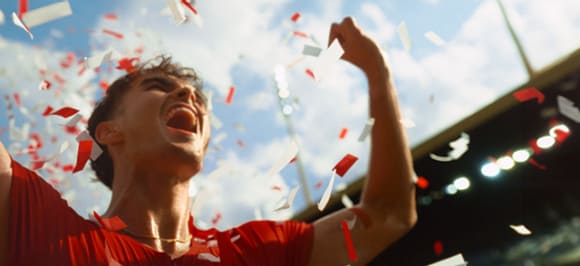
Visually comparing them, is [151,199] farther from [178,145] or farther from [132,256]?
[132,256]

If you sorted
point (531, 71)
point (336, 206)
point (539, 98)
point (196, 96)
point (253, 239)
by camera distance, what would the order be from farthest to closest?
point (336, 206)
point (539, 98)
point (531, 71)
point (196, 96)
point (253, 239)

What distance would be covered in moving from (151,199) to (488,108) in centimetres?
483

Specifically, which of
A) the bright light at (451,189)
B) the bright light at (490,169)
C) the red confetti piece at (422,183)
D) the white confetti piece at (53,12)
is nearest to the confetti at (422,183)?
the red confetti piece at (422,183)

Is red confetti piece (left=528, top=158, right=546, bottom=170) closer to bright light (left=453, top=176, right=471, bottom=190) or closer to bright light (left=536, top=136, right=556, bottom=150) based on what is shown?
bright light (left=536, top=136, right=556, bottom=150)

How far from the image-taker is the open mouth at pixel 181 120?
223 centimetres

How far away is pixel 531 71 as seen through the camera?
5.14m

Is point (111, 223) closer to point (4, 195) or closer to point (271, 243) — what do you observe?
point (4, 195)

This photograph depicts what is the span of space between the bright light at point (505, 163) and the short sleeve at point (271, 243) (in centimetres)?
577

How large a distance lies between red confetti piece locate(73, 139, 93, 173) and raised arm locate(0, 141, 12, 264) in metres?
0.44

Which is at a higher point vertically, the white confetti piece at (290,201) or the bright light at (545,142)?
the white confetti piece at (290,201)

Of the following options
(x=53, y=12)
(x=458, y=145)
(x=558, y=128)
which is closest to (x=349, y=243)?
(x=53, y=12)

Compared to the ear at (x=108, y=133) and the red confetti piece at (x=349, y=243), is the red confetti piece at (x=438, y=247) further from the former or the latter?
the ear at (x=108, y=133)

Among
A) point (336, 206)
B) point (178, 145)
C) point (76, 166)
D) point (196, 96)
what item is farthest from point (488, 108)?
point (76, 166)

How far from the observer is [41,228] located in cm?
143
